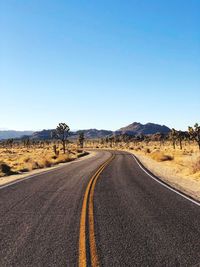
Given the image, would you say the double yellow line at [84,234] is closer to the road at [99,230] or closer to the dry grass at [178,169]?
the road at [99,230]

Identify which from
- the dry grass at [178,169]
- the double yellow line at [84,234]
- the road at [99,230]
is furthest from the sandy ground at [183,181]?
the double yellow line at [84,234]

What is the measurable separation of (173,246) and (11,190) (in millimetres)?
10303

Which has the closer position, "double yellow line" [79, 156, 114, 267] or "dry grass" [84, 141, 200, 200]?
"double yellow line" [79, 156, 114, 267]

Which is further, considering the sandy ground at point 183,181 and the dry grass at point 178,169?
the dry grass at point 178,169

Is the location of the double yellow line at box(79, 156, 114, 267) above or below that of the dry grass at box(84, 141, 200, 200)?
below

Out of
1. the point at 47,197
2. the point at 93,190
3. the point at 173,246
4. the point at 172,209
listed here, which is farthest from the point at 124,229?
the point at 93,190

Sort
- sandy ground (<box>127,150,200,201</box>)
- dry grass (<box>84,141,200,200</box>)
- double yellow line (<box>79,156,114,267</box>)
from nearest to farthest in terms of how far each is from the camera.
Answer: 1. double yellow line (<box>79,156,114,267</box>)
2. sandy ground (<box>127,150,200,201</box>)
3. dry grass (<box>84,141,200,200</box>)

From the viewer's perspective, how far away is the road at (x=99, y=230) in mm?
6359

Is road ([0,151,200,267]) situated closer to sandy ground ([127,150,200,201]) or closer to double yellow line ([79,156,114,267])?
double yellow line ([79,156,114,267])

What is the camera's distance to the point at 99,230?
8250mm

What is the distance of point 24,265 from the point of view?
19.8ft

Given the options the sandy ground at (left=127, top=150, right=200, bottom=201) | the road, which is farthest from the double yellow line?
the sandy ground at (left=127, top=150, right=200, bottom=201)

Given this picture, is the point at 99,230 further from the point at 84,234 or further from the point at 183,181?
the point at 183,181

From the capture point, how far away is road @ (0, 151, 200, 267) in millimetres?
6359
